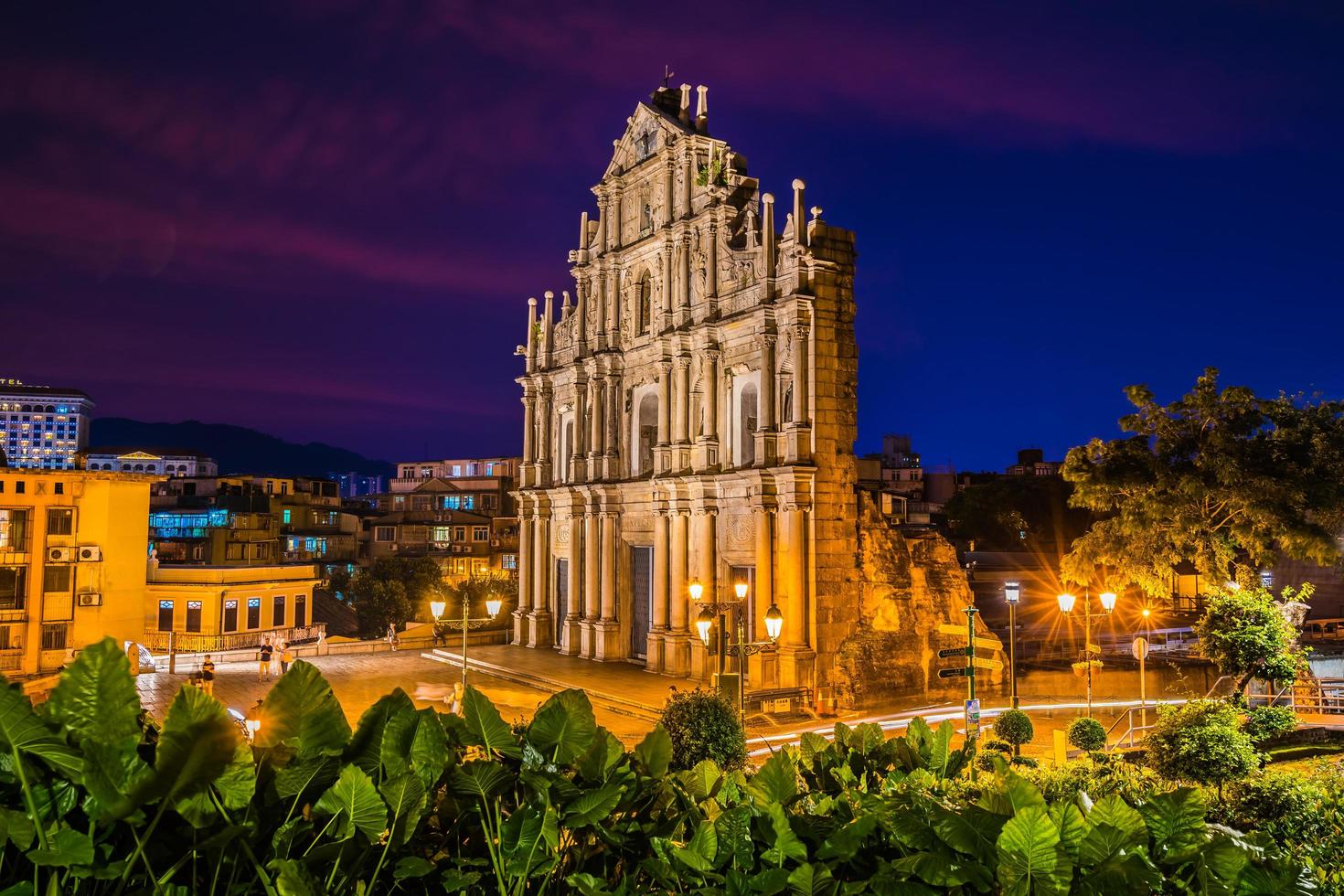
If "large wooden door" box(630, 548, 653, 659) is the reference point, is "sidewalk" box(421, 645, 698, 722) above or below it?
below

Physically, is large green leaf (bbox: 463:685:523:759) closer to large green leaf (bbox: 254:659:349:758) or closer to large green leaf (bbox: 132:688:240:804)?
large green leaf (bbox: 254:659:349:758)

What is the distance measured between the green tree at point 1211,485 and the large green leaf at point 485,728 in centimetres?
2318

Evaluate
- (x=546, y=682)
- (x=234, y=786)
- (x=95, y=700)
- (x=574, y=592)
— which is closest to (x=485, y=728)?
(x=234, y=786)

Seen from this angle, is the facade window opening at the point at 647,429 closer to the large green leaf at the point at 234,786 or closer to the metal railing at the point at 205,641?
the metal railing at the point at 205,641

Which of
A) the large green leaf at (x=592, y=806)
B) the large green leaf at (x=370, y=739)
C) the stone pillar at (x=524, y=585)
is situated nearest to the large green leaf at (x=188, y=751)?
the large green leaf at (x=370, y=739)

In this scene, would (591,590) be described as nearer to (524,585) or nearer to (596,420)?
(524,585)

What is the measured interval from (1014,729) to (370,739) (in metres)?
16.3

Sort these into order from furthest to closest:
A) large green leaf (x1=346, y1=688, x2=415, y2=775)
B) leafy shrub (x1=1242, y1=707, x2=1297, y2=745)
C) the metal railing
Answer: the metal railing
leafy shrub (x1=1242, y1=707, x2=1297, y2=745)
large green leaf (x1=346, y1=688, x2=415, y2=775)

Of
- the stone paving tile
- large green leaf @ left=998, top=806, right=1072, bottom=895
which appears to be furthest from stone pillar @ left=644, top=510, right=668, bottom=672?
large green leaf @ left=998, top=806, right=1072, bottom=895

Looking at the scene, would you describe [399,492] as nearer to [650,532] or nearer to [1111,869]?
[650,532]

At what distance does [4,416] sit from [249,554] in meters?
155

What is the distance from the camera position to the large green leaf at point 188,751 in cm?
371

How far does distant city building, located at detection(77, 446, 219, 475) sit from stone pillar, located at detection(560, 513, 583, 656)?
379 feet

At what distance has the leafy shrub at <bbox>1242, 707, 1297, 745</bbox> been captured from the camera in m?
17.6
